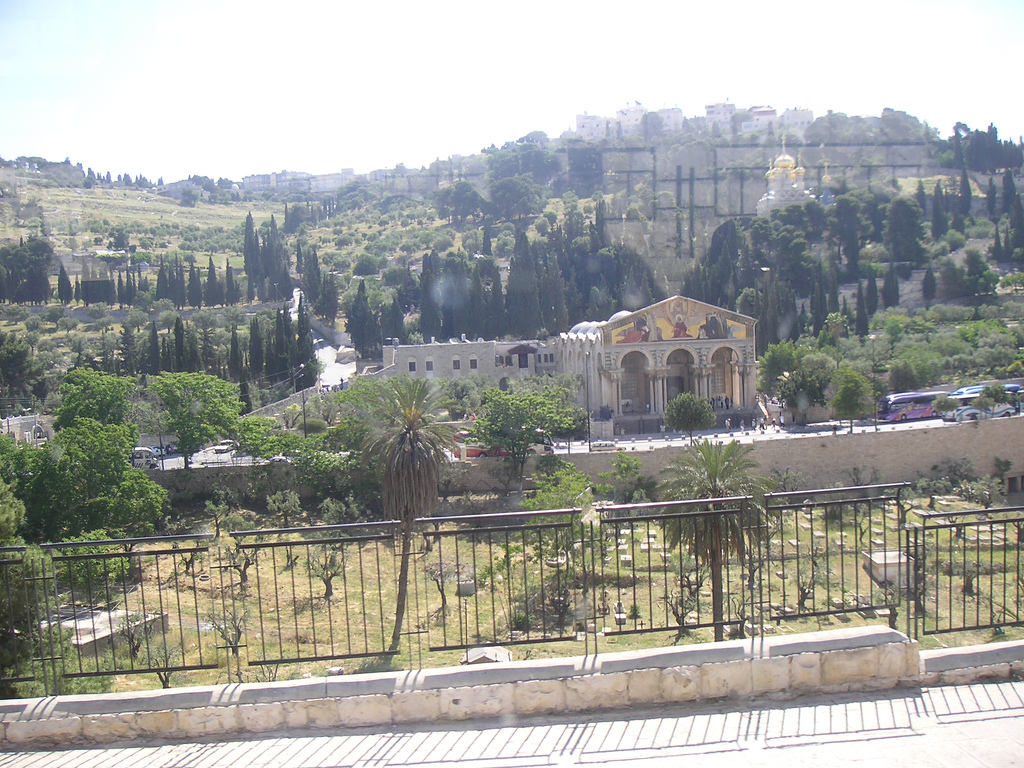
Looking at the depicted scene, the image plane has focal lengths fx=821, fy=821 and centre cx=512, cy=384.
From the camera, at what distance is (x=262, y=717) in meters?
5.45

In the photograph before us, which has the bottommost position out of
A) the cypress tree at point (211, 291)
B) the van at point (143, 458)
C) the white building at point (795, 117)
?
the van at point (143, 458)

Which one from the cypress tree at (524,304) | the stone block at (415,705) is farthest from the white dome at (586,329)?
the stone block at (415,705)

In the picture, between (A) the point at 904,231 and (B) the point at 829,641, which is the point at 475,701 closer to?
(B) the point at 829,641

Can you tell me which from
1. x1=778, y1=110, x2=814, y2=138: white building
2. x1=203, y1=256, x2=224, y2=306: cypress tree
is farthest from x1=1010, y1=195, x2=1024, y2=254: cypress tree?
x1=203, y1=256, x2=224, y2=306: cypress tree

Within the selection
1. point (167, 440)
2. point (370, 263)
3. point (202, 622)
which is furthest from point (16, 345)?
point (370, 263)

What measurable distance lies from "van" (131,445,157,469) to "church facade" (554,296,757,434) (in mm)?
21082

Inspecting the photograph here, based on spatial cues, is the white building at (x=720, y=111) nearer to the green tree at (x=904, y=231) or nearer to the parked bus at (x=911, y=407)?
the green tree at (x=904, y=231)

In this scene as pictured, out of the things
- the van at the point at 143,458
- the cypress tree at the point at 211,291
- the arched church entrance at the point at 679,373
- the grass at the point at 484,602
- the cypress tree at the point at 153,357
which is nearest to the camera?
the grass at the point at 484,602

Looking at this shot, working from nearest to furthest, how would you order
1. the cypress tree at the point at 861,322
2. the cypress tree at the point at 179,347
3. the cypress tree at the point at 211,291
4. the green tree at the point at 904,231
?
the cypress tree at the point at 179,347 < the cypress tree at the point at 861,322 < the cypress tree at the point at 211,291 < the green tree at the point at 904,231

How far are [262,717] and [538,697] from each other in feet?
6.03

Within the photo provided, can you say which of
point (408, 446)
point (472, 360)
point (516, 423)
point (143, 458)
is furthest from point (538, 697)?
point (472, 360)

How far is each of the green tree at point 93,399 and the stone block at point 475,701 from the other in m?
28.8

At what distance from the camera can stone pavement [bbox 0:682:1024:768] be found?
16.1 feet

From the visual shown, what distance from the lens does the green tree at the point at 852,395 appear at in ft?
118
